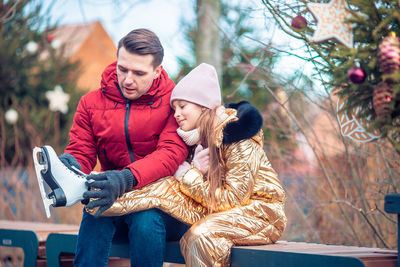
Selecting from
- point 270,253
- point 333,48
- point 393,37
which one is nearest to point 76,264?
point 270,253

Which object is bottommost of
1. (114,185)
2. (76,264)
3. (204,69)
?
(76,264)

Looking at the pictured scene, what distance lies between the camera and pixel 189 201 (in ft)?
7.86

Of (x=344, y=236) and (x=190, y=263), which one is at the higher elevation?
(x=190, y=263)

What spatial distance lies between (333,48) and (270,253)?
2.77 ft

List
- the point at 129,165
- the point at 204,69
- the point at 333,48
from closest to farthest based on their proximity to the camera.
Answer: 1. the point at 333,48
2. the point at 129,165
3. the point at 204,69

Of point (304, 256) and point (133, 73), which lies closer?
point (304, 256)

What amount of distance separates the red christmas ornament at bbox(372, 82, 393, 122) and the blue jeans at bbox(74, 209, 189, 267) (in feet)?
3.70

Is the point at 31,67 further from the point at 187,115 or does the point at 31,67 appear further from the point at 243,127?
the point at 243,127

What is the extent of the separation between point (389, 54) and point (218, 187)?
1033mm

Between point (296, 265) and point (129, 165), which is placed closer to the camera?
point (296, 265)

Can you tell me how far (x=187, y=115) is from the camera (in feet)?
8.08

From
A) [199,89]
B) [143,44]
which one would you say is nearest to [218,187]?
[199,89]

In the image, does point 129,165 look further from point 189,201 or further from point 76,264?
point 76,264

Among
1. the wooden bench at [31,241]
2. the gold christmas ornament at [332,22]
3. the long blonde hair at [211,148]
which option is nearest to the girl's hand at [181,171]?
the long blonde hair at [211,148]
